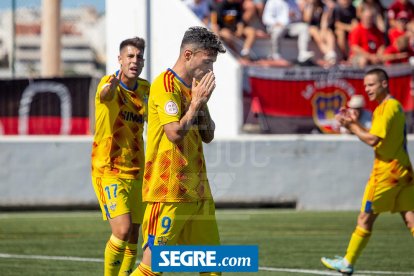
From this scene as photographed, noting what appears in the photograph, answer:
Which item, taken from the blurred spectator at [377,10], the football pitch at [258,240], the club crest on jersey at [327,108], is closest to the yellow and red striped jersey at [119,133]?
the football pitch at [258,240]

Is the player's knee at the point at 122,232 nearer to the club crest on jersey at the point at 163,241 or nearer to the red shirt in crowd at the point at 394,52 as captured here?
the club crest on jersey at the point at 163,241

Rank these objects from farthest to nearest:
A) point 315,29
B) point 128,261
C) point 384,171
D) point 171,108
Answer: point 315,29, point 384,171, point 128,261, point 171,108

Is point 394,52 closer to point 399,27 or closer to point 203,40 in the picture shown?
point 399,27

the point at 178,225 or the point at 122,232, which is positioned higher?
the point at 178,225

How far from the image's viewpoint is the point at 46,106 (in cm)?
1984

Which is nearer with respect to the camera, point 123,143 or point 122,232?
point 122,232

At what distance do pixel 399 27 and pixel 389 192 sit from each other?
11369 mm

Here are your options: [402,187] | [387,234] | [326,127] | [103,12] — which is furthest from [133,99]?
[103,12]

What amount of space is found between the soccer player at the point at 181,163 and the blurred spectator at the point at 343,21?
588 inches

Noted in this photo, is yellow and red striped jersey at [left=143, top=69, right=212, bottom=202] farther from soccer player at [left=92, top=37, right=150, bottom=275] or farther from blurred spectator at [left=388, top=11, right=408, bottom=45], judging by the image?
blurred spectator at [left=388, top=11, right=408, bottom=45]

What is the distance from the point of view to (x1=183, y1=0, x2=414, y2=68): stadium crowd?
70.5 ft

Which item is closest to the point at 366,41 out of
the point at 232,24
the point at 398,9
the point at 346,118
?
the point at 398,9

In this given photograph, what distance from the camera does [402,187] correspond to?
1145cm

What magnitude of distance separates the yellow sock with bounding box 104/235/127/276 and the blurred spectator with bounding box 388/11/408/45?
13.6m
